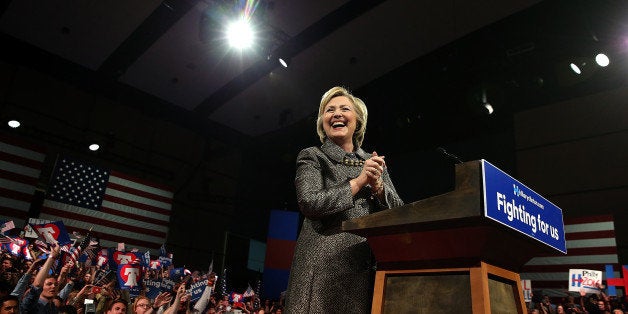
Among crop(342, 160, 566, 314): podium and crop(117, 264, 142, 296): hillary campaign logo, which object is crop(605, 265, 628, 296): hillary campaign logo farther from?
crop(342, 160, 566, 314): podium

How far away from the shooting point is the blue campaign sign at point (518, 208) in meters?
0.77

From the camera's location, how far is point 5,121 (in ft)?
31.3

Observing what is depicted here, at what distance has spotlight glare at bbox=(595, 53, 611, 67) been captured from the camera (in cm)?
664

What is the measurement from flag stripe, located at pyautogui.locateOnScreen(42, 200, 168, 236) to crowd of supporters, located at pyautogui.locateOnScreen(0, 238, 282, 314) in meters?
2.53

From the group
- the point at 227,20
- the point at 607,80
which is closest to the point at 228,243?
the point at 227,20

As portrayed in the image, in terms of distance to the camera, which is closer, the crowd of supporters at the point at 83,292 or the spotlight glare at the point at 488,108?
the crowd of supporters at the point at 83,292

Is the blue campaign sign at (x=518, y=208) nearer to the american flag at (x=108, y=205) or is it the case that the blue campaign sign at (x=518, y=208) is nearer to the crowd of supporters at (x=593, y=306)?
the crowd of supporters at (x=593, y=306)

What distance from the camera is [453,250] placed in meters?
0.83

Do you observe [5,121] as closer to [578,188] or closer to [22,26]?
[22,26]

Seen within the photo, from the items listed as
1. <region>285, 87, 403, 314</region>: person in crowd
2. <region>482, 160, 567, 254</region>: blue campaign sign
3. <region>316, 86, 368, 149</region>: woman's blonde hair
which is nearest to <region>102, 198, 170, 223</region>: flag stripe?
<region>316, 86, 368, 149</region>: woman's blonde hair

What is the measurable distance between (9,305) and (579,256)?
823 cm

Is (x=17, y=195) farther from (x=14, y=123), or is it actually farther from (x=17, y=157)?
(x=14, y=123)

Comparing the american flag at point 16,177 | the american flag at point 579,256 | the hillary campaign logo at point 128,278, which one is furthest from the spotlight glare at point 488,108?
the american flag at point 16,177

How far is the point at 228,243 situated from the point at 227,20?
677 centimetres
